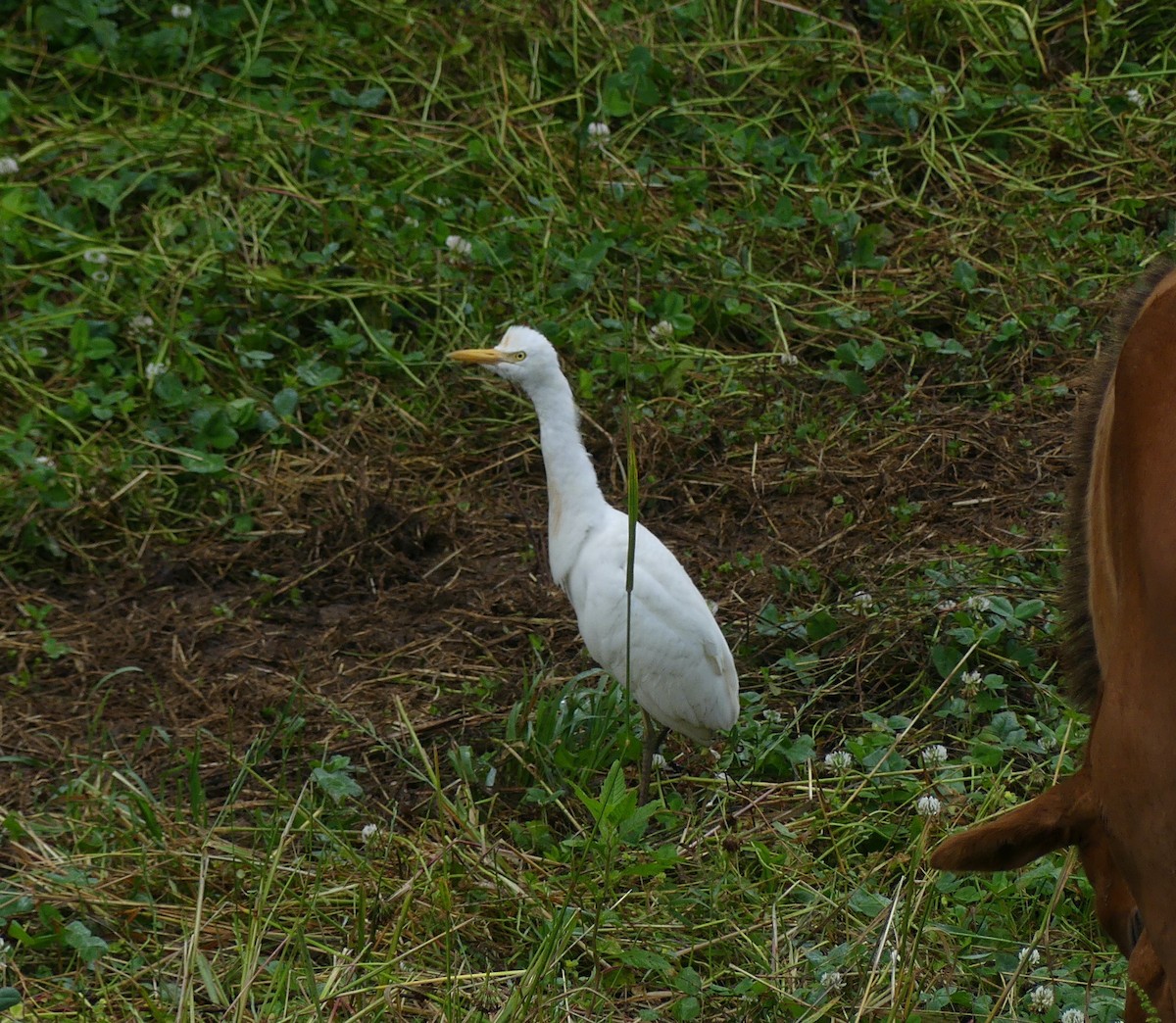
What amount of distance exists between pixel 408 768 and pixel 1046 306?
3.03 metres

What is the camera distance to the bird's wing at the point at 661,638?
3.69 metres

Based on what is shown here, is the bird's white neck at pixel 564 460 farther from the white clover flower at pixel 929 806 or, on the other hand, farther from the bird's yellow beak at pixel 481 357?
the white clover flower at pixel 929 806

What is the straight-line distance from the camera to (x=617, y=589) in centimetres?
375

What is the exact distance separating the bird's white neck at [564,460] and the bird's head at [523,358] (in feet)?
0.10

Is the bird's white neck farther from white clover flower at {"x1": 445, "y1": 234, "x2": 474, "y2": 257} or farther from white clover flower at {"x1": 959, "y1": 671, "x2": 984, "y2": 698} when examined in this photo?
white clover flower at {"x1": 445, "y1": 234, "x2": 474, "y2": 257}

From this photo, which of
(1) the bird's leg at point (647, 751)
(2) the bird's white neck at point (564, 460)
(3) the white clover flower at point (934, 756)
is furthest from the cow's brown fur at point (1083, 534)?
(2) the bird's white neck at point (564, 460)

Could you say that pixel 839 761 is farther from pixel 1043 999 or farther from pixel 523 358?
pixel 523 358

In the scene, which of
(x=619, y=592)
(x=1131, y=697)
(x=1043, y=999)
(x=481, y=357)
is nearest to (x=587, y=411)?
(x=481, y=357)

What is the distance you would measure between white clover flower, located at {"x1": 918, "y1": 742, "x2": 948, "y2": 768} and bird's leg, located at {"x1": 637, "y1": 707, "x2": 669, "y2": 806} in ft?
2.28

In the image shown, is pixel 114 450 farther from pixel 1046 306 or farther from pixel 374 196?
pixel 1046 306

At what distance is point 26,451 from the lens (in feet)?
16.0

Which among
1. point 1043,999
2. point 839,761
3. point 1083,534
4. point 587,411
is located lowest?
point 587,411

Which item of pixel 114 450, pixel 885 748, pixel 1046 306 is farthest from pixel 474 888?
pixel 1046 306

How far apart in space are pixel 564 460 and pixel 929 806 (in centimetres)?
142
